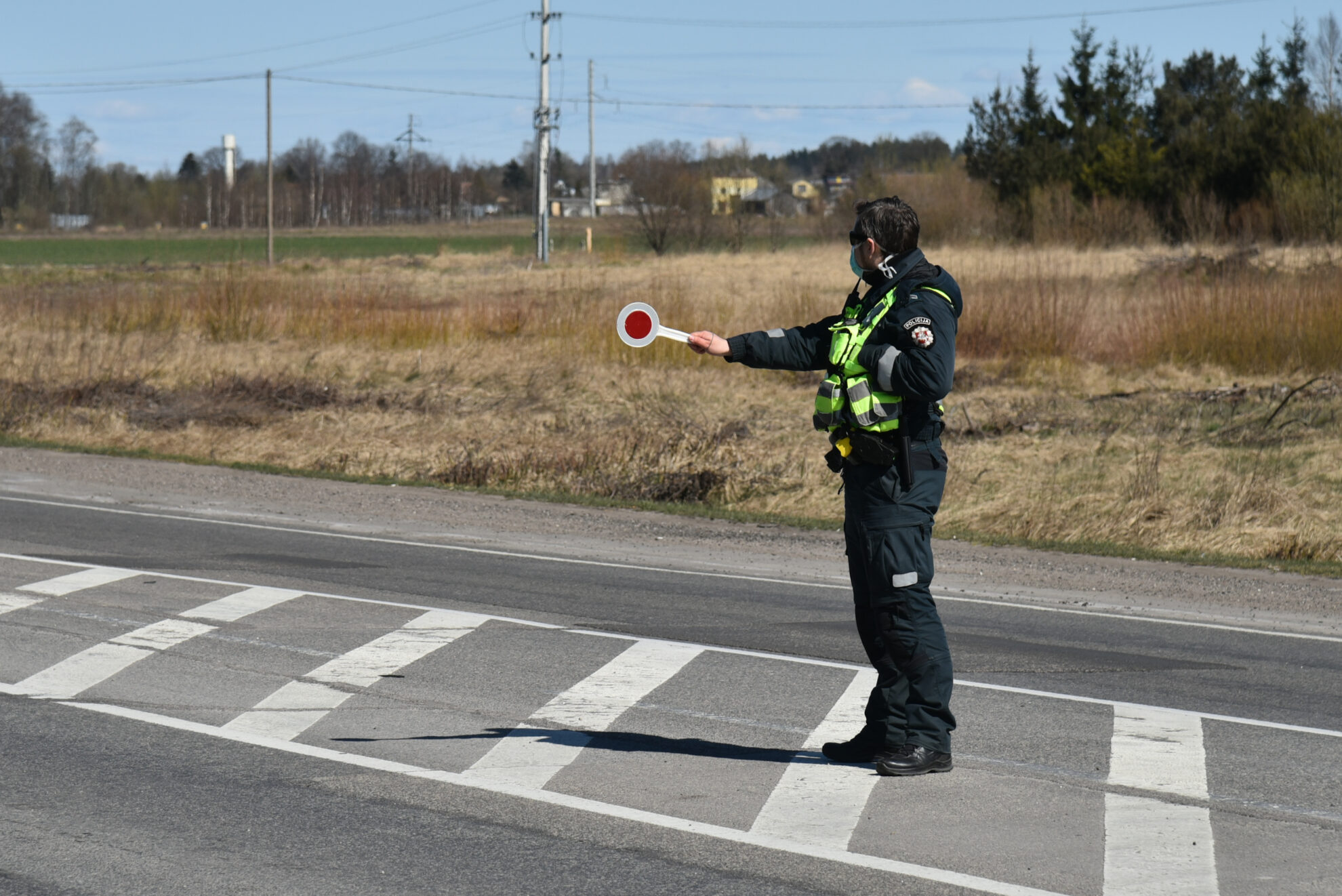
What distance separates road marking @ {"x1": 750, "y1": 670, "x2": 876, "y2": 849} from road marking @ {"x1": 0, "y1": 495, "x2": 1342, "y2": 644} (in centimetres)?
392

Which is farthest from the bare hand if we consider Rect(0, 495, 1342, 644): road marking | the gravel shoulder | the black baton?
the gravel shoulder

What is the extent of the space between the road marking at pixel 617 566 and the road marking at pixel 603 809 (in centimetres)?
408

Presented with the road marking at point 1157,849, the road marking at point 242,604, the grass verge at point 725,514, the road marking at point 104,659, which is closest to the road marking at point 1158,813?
the road marking at point 1157,849

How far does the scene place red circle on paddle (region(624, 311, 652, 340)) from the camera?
19.1 ft

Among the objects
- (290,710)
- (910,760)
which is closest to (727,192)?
(290,710)

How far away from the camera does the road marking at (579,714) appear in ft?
18.9

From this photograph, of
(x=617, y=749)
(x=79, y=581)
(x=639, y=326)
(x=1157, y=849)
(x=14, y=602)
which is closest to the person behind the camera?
(x=1157, y=849)

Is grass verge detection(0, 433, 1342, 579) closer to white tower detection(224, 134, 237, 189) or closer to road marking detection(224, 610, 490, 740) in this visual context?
road marking detection(224, 610, 490, 740)

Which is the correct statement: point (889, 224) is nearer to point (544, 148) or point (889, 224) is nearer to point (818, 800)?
point (818, 800)

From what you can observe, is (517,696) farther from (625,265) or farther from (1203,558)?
(625,265)

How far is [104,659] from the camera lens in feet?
24.7

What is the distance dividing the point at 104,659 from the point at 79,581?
2486 mm

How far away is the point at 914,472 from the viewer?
5.36 m

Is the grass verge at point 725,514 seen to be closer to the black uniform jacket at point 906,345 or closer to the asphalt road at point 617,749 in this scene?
the asphalt road at point 617,749
